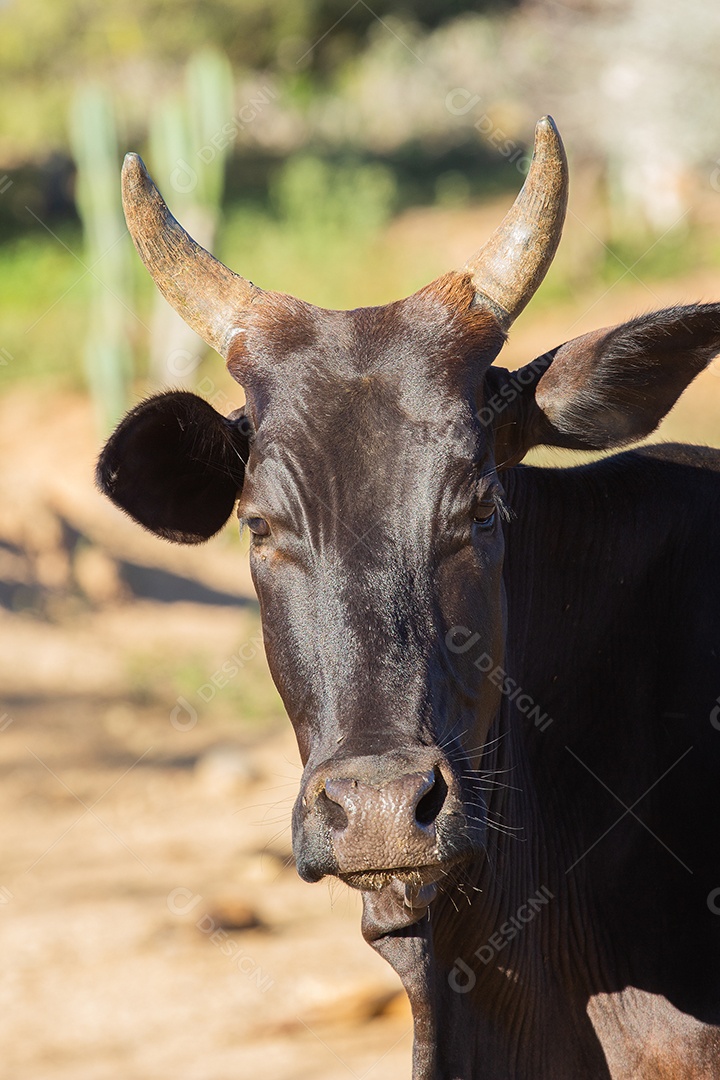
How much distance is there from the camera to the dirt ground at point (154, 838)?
6887 mm

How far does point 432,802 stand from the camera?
10.1ft

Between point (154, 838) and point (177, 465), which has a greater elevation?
point (154, 838)

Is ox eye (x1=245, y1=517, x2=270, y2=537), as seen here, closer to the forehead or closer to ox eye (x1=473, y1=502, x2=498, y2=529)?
the forehead

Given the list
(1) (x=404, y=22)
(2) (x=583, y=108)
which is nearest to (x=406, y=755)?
(2) (x=583, y=108)

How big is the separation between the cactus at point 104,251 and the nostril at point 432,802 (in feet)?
47.4

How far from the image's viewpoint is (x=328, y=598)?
341 cm

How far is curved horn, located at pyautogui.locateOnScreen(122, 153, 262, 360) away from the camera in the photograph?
13.1 feet

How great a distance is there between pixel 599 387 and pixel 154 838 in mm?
6503

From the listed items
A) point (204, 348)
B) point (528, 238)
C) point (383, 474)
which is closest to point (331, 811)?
point (383, 474)

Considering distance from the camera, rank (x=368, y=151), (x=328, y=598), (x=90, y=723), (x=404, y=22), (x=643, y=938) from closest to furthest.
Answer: (x=328, y=598)
(x=643, y=938)
(x=90, y=723)
(x=404, y=22)
(x=368, y=151)

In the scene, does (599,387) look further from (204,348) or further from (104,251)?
(104,251)

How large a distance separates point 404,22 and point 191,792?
24.0m

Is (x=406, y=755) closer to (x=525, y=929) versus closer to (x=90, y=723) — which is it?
(x=525, y=929)

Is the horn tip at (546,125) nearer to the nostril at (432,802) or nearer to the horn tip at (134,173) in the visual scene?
the horn tip at (134,173)
